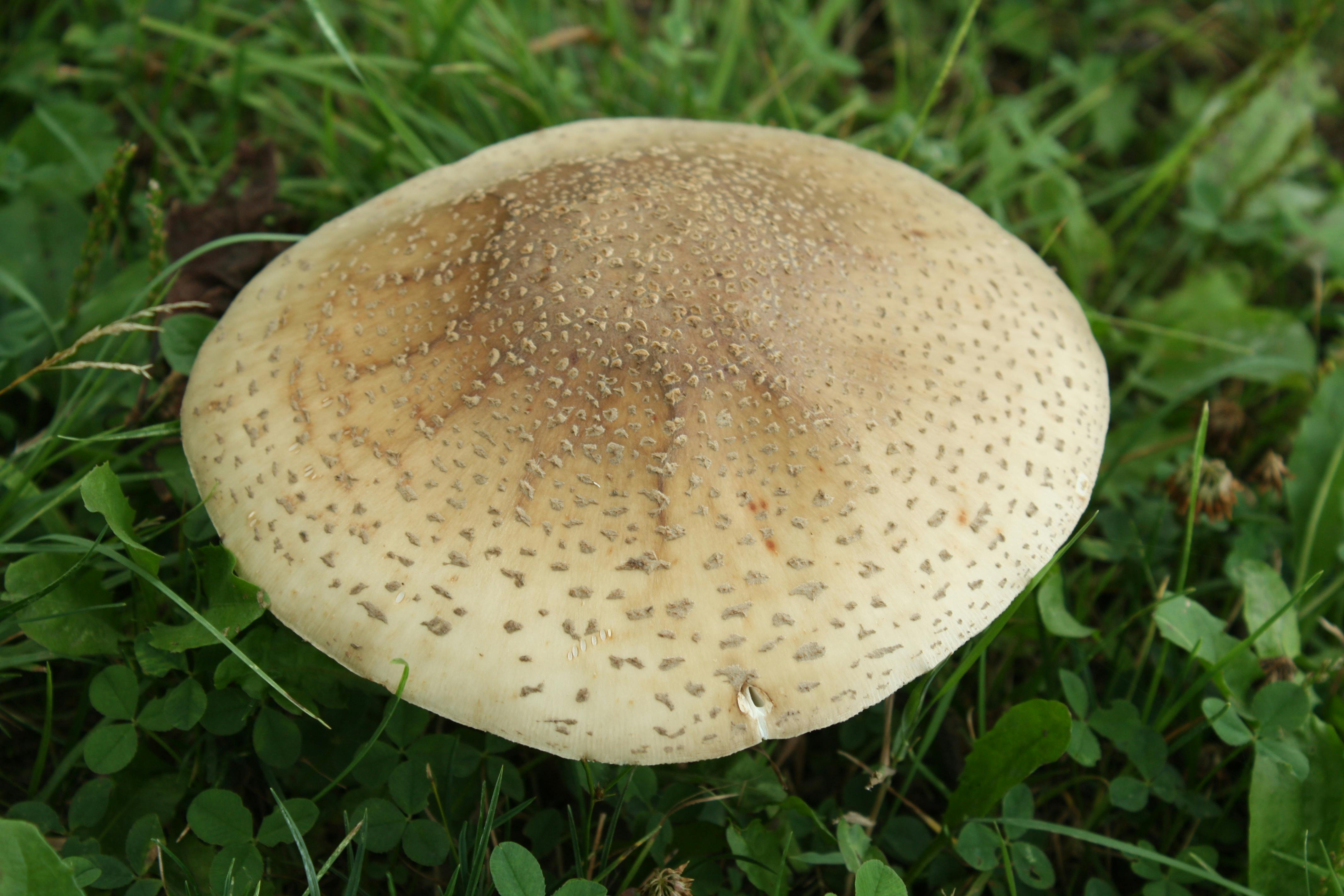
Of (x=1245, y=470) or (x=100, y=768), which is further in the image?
(x=1245, y=470)

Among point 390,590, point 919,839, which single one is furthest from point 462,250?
point 919,839

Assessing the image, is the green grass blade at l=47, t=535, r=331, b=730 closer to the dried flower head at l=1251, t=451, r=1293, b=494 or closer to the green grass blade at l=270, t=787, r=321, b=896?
the green grass blade at l=270, t=787, r=321, b=896

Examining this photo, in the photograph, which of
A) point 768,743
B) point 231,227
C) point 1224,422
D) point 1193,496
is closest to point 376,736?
point 768,743

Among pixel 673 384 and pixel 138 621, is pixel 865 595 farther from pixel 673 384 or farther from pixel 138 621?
pixel 138 621

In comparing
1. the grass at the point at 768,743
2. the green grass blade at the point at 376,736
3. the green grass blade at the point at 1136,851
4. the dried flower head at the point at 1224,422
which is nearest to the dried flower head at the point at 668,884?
the grass at the point at 768,743

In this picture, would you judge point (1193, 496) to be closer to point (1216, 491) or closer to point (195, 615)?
point (1216, 491)

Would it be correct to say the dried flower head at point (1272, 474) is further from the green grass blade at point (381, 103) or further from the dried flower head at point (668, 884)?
the green grass blade at point (381, 103)

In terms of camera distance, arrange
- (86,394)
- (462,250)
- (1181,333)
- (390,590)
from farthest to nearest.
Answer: (1181,333) < (86,394) < (462,250) < (390,590)
